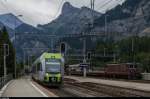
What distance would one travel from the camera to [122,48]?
152 meters

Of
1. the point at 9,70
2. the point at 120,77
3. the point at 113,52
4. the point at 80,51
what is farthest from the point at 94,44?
the point at 120,77

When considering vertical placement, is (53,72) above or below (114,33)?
below

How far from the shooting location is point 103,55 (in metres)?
146

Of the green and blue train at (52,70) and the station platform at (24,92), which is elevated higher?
the green and blue train at (52,70)

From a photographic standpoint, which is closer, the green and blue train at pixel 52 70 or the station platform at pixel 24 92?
the station platform at pixel 24 92

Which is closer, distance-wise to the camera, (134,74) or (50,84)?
(50,84)

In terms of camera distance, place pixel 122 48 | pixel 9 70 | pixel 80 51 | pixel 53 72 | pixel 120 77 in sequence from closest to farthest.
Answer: pixel 53 72 < pixel 120 77 < pixel 9 70 < pixel 80 51 < pixel 122 48

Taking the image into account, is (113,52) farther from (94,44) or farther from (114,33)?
(114,33)

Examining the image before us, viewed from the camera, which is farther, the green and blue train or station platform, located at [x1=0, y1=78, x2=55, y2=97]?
the green and blue train

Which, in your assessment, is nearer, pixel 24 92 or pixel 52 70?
pixel 24 92

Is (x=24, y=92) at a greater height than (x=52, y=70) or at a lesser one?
lesser

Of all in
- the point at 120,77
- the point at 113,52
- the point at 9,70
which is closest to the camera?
the point at 120,77

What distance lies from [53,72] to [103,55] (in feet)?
335

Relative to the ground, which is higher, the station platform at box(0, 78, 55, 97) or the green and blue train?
the green and blue train
